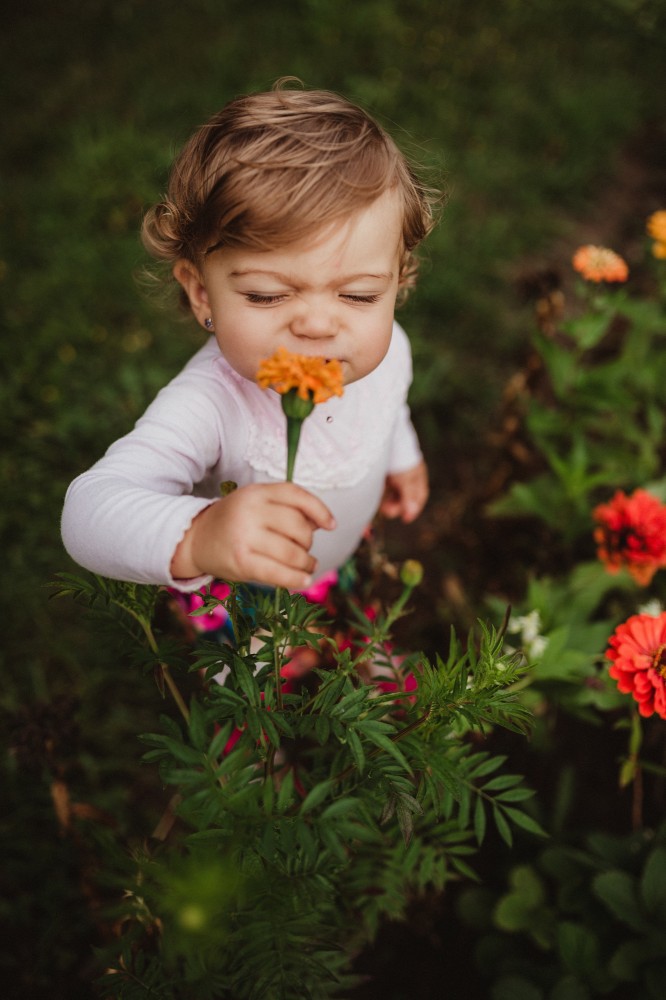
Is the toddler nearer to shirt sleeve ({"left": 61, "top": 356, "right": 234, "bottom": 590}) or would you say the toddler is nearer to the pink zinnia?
shirt sleeve ({"left": 61, "top": 356, "right": 234, "bottom": 590})

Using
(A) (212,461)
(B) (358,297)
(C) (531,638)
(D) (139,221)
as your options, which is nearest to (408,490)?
(C) (531,638)

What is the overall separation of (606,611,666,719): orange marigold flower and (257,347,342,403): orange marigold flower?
543 mm

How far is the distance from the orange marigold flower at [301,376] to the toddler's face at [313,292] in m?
0.23

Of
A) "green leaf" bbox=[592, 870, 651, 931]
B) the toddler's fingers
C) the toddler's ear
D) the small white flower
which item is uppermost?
the toddler's ear

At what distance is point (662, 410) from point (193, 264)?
1568 millimetres

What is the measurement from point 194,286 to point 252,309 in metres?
0.19

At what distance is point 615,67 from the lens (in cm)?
364

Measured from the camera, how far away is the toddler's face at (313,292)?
2.79 feet

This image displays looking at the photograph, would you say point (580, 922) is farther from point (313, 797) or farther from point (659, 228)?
point (659, 228)

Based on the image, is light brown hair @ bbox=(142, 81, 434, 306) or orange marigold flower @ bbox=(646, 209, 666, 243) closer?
light brown hair @ bbox=(142, 81, 434, 306)

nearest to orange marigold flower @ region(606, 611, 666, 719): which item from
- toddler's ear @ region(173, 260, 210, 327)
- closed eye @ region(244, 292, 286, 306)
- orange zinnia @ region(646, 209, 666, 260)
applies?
closed eye @ region(244, 292, 286, 306)

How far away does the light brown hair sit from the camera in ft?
2.74

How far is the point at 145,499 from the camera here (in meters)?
0.80

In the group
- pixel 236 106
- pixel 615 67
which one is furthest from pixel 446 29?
pixel 236 106
